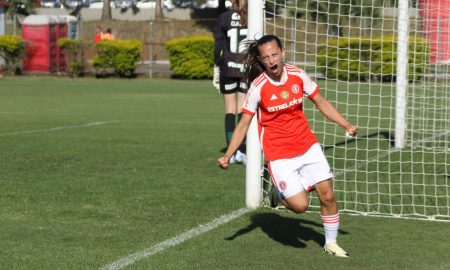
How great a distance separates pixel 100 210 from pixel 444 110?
10377mm

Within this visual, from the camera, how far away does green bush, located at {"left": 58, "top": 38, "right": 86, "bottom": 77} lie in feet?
124

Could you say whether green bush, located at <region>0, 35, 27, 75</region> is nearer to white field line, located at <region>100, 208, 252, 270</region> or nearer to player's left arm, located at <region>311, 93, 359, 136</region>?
white field line, located at <region>100, 208, 252, 270</region>

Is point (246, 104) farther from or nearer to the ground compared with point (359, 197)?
farther from the ground

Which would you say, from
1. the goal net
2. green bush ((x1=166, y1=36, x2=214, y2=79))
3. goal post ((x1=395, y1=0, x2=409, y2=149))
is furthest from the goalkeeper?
green bush ((x1=166, y1=36, x2=214, y2=79))

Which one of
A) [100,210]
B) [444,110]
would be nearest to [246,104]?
[100,210]

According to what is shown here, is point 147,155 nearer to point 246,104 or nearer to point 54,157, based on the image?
point 54,157

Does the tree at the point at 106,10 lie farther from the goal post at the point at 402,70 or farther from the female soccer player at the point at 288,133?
the female soccer player at the point at 288,133

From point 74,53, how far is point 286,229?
3083cm

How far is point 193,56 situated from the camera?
120 feet

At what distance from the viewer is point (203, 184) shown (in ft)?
35.3

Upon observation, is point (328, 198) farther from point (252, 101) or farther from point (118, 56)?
point (118, 56)

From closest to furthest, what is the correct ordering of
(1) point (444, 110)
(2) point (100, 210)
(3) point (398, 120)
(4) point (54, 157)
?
1. (2) point (100, 210)
2. (4) point (54, 157)
3. (3) point (398, 120)
4. (1) point (444, 110)

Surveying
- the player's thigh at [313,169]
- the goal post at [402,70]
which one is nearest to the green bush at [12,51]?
the goal post at [402,70]

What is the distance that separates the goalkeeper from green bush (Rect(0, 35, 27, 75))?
25.9 m
